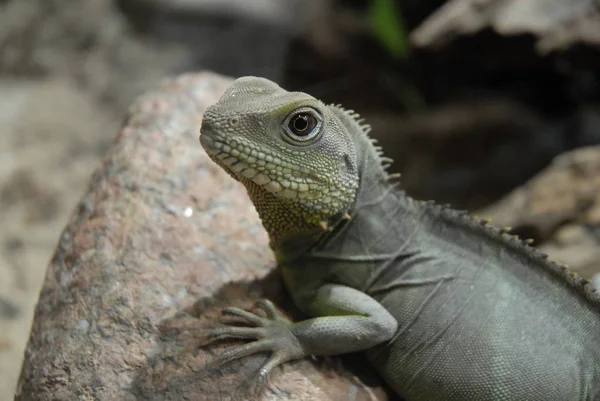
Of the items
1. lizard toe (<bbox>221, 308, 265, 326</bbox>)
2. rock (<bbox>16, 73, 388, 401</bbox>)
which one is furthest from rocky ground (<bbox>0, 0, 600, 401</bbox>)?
lizard toe (<bbox>221, 308, 265, 326</bbox>)

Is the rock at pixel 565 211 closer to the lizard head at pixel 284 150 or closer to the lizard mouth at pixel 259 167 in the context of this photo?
the lizard head at pixel 284 150

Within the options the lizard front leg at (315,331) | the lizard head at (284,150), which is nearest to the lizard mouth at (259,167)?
the lizard head at (284,150)

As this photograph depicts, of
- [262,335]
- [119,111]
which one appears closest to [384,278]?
[262,335]

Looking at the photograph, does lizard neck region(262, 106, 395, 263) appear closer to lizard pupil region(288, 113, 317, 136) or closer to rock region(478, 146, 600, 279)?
lizard pupil region(288, 113, 317, 136)

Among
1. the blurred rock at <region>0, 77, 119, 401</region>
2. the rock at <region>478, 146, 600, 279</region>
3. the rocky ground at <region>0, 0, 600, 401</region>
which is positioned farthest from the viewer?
the rocky ground at <region>0, 0, 600, 401</region>

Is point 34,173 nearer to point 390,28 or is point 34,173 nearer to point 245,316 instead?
point 390,28
